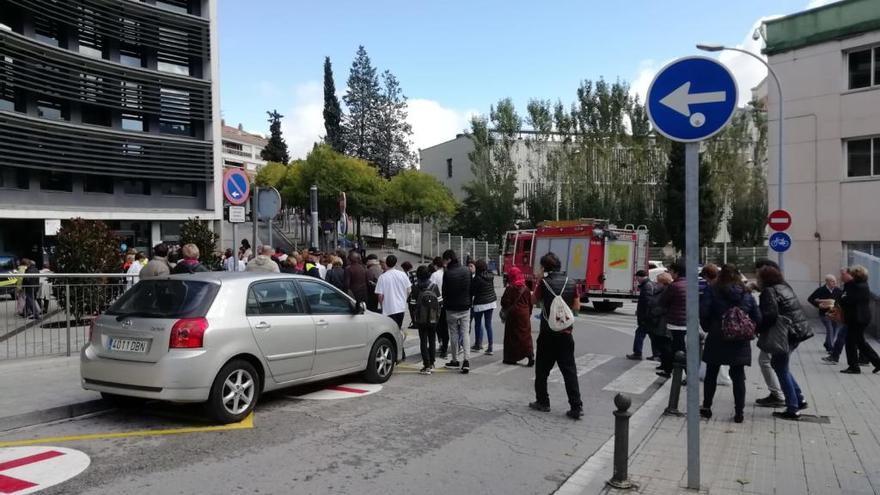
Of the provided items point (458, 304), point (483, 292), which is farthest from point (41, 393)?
point (483, 292)

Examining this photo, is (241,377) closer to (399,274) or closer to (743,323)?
(399,274)

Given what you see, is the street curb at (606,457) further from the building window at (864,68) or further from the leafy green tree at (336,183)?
the leafy green tree at (336,183)

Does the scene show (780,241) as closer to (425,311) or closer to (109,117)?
(425,311)

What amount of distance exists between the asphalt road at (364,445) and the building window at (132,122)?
102 feet

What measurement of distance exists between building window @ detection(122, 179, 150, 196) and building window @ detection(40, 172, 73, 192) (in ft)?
9.30

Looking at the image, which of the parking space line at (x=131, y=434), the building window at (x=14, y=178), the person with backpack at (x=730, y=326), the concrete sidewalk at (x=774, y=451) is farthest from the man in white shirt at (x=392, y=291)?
the building window at (x=14, y=178)

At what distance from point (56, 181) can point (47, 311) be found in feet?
86.7

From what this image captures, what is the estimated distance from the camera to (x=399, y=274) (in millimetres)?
9938

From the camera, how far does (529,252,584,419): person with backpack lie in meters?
6.93

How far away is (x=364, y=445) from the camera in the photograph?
580 cm

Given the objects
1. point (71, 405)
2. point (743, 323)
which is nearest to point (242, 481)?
point (71, 405)

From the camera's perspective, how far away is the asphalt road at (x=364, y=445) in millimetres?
4828

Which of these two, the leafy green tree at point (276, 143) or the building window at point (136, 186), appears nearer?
the building window at point (136, 186)

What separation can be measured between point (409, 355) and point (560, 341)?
470 centimetres
